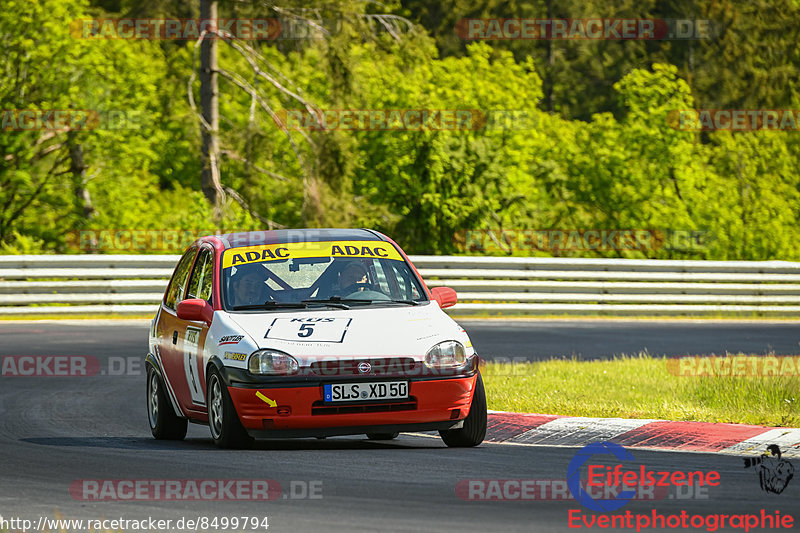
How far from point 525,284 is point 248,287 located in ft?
51.9

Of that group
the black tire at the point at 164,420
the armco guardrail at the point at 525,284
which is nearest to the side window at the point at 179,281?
the black tire at the point at 164,420

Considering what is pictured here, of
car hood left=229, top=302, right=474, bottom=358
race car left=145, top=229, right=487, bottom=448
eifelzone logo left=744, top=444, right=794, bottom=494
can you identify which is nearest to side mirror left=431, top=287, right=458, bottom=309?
race car left=145, top=229, right=487, bottom=448

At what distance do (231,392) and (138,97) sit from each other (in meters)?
27.8

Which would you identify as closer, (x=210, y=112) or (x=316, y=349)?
(x=316, y=349)

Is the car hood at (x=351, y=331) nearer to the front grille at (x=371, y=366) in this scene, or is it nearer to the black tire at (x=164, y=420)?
the front grille at (x=371, y=366)

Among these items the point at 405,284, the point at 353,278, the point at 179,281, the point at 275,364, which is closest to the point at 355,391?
the point at 275,364

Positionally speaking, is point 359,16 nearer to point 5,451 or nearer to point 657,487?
point 5,451

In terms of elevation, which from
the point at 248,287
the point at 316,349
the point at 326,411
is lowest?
the point at 326,411

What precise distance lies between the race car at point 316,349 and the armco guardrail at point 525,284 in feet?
42.6

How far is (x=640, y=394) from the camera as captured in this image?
484 inches

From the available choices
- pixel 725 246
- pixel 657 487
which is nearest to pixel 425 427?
pixel 657 487

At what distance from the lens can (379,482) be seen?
752cm

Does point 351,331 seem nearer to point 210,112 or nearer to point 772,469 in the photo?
point 772,469

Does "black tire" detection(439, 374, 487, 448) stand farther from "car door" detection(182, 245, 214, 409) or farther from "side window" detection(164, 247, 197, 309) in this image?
"side window" detection(164, 247, 197, 309)
